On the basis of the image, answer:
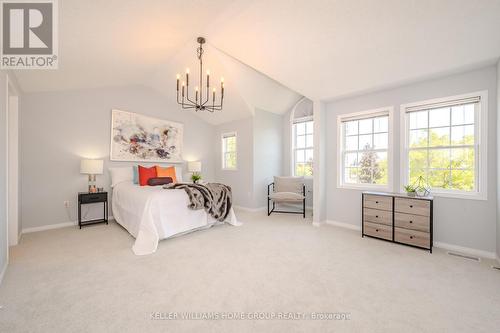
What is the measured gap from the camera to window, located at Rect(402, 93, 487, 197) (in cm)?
273

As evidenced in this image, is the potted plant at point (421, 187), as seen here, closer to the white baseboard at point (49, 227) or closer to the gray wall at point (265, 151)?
the gray wall at point (265, 151)

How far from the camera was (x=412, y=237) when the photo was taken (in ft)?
9.46

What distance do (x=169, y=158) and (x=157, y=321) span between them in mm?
4149

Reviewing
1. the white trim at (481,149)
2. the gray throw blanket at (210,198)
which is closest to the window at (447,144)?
the white trim at (481,149)

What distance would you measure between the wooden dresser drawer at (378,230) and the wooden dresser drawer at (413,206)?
1.06 feet

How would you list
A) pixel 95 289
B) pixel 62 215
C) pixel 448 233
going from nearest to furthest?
pixel 95 289 < pixel 448 233 < pixel 62 215

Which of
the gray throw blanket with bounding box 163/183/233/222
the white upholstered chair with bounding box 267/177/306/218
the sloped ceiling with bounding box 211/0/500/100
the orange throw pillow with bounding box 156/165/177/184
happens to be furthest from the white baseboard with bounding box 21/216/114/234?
the sloped ceiling with bounding box 211/0/500/100

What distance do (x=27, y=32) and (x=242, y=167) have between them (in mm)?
4112

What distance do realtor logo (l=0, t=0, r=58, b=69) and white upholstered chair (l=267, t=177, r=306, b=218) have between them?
4.19 m

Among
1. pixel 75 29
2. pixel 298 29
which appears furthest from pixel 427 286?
pixel 75 29

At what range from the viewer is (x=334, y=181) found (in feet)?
13.0

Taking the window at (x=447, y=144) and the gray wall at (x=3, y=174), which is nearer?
→ the gray wall at (x=3, y=174)

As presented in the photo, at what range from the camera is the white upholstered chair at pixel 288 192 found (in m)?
4.59

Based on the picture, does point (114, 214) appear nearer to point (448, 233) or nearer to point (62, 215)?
point (62, 215)
